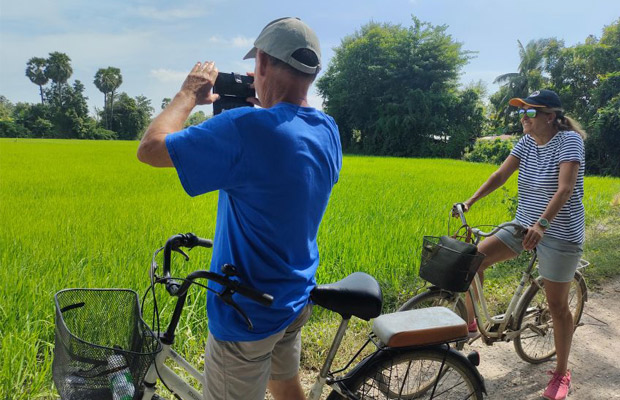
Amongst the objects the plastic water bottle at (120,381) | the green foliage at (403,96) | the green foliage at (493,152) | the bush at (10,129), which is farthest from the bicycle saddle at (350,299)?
the bush at (10,129)

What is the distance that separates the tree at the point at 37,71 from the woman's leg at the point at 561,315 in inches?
2806

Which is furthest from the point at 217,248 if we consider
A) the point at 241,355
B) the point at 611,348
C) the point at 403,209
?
the point at 403,209

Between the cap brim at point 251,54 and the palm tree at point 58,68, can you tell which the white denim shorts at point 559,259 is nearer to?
the cap brim at point 251,54

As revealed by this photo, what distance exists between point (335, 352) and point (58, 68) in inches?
3000

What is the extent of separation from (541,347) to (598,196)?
8080mm

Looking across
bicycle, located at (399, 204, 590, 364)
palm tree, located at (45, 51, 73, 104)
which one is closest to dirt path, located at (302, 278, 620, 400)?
bicycle, located at (399, 204, 590, 364)

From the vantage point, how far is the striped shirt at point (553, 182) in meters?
2.29

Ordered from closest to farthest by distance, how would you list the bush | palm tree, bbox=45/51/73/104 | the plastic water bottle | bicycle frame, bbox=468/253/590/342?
1. the plastic water bottle
2. bicycle frame, bbox=468/253/590/342
3. the bush
4. palm tree, bbox=45/51/73/104

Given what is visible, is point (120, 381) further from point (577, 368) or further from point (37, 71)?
point (37, 71)

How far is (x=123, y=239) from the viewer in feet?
13.2

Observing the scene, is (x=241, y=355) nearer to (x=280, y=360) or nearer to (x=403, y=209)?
(x=280, y=360)

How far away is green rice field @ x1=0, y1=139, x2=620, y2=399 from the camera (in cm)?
237

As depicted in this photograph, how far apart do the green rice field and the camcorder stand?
1638mm

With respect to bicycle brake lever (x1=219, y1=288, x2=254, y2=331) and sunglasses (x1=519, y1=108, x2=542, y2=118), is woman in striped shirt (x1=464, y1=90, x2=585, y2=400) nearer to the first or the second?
sunglasses (x1=519, y1=108, x2=542, y2=118)
